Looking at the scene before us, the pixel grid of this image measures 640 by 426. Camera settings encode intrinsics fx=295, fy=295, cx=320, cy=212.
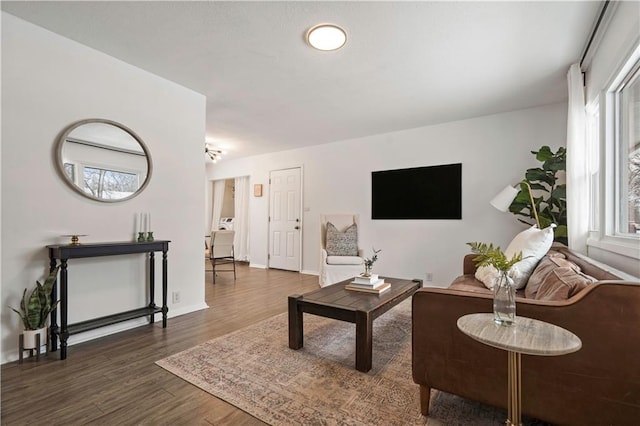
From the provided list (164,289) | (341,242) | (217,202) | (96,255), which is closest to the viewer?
(96,255)

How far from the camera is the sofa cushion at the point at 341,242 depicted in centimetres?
463

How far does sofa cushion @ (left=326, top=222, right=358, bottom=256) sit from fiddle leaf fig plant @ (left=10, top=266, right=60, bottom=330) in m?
3.26

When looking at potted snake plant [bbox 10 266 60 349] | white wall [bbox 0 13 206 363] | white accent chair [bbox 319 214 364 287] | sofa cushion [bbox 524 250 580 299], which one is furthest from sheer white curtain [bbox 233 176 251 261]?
sofa cushion [bbox 524 250 580 299]

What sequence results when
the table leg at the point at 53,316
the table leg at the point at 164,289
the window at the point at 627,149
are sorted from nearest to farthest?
the window at the point at 627,149 → the table leg at the point at 53,316 → the table leg at the point at 164,289

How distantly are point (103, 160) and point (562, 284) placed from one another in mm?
3401

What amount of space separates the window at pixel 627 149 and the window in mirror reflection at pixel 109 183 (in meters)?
3.91

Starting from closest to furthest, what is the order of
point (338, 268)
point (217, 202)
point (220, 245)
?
point (338, 268), point (220, 245), point (217, 202)

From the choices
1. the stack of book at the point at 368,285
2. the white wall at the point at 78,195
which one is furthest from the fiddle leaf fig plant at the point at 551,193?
the white wall at the point at 78,195

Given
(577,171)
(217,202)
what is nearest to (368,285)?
(577,171)

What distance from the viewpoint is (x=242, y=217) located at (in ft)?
23.1

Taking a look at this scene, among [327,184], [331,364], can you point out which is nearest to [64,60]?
[331,364]

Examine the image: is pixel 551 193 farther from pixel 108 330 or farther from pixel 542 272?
pixel 108 330

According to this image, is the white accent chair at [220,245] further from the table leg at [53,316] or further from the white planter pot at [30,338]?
the white planter pot at [30,338]

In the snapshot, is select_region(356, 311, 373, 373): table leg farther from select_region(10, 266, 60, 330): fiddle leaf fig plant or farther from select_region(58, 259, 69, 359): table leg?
select_region(10, 266, 60, 330): fiddle leaf fig plant
